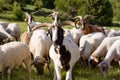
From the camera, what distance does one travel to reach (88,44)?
1444cm

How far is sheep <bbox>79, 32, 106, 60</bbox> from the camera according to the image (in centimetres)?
1416

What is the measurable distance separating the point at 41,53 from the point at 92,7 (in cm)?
3291

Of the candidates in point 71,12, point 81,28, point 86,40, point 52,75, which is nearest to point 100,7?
point 71,12

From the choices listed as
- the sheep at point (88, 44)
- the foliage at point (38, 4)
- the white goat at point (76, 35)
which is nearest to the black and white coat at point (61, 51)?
the sheep at point (88, 44)

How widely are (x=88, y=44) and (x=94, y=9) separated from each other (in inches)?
1192

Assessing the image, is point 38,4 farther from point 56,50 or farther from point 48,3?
point 56,50

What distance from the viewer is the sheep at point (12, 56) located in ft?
36.1

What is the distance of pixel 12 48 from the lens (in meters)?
11.5

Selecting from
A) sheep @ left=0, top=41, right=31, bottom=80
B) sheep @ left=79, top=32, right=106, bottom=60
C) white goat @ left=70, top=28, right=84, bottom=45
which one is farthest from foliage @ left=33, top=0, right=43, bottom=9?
sheep @ left=0, top=41, right=31, bottom=80

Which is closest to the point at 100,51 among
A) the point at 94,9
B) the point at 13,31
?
the point at 13,31

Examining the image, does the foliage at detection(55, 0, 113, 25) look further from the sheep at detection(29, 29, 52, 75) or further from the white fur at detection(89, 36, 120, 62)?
the sheep at detection(29, 29, 52, 75)

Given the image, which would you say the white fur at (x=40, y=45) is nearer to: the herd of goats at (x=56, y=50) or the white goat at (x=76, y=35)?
the herd of goats at (x=56, y=50)

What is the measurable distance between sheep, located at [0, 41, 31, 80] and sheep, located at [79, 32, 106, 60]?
2917mm

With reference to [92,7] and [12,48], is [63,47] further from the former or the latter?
[92,7]
